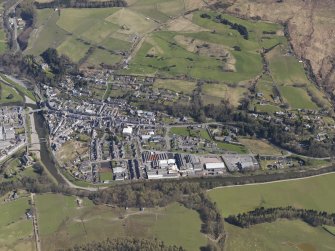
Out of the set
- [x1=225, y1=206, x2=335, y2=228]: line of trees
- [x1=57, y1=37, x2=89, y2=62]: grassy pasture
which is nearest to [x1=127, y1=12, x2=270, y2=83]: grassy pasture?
[x1=57, y1=37, x2=89, y2=62]: grassy pasture

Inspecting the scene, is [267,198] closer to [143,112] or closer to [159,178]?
[159,178]

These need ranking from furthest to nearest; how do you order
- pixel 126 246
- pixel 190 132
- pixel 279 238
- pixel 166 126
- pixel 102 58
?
pixel 102 58 < pixel 166 126 < pixel 190 132 < pixel 279 238 < pixel 126 246

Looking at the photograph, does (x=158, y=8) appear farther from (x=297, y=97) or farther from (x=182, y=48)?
(x=297, y=97)

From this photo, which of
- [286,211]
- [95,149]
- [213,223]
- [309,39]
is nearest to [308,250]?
[286,211]

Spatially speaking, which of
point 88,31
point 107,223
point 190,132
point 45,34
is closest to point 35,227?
point 107,223

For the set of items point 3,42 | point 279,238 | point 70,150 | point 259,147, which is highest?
point 3,42

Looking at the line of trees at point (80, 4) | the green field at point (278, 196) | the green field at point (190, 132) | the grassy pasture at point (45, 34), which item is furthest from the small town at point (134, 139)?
the line of trees at point (80, 4)

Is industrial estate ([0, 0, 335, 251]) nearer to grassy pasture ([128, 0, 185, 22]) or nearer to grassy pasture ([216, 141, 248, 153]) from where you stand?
grassy pasture ([216, 141, 248, 153])

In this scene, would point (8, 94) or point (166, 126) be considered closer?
point (166, 126)
